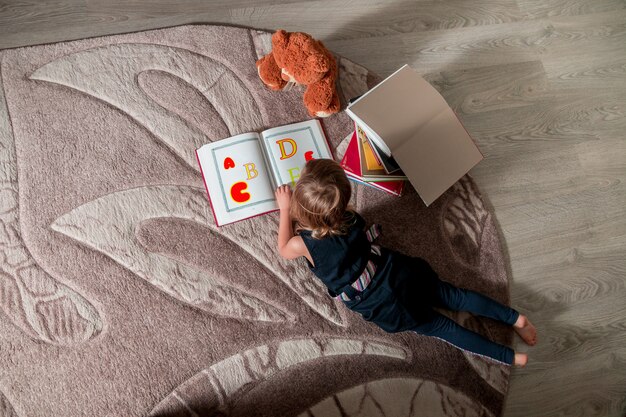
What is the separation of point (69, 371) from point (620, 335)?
147 centimetres

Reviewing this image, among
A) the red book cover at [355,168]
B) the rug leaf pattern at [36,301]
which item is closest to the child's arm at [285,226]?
the red book cover at [355,168]

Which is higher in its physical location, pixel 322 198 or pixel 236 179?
pixel 236 179

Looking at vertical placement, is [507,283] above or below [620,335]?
above

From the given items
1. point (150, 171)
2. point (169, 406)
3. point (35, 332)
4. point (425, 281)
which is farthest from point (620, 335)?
point (35, 332)

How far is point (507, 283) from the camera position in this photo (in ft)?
4.00

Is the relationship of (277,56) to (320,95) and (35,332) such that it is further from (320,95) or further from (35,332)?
(35,332)

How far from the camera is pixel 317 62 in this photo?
1.10 m

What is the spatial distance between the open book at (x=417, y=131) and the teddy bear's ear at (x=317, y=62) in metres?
0.12

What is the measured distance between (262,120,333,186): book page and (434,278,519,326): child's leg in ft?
1.59

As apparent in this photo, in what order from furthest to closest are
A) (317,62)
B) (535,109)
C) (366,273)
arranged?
(535,109)
(317,62)
(366,273)

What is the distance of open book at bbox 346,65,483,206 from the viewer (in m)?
1.10

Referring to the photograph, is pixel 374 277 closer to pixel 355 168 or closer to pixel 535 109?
pixel 355 168

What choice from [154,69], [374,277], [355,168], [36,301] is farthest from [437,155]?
[36,301]

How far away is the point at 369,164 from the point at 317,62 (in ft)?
0.98
